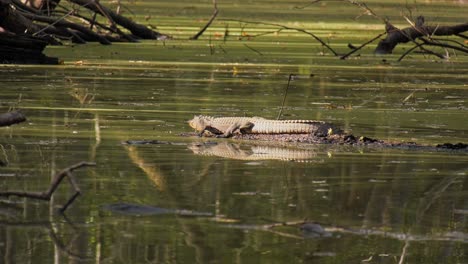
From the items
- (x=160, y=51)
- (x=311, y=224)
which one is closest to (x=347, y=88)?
(x=160, y=51)

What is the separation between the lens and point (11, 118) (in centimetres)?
766

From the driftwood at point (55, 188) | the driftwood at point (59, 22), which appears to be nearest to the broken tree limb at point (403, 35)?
the driftwood at point (59, 22)

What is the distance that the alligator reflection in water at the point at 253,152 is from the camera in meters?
9.81

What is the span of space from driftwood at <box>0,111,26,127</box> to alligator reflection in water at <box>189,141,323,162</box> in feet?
7.94

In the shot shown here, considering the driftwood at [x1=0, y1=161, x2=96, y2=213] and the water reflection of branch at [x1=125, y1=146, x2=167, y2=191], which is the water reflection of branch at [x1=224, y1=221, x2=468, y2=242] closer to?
the driftwood at [x1=0, y1=161, x2=96, y2=213]

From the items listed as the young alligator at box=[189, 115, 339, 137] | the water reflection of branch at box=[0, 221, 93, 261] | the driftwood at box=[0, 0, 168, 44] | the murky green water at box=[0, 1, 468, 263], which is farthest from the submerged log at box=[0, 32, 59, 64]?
the water reflection of branch at box=[0, 221, 93, 261]

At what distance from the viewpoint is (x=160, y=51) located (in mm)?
23703

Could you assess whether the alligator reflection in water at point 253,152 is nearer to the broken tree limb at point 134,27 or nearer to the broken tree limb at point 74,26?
the broken tree limb at point 74,26

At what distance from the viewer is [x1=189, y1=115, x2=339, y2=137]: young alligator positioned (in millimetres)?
11000

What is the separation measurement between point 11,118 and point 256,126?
388 cm

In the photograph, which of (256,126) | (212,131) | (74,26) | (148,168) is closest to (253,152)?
(256,126)

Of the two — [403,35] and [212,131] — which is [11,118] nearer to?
[212,131]

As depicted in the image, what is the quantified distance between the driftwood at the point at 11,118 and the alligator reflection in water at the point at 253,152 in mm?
2420

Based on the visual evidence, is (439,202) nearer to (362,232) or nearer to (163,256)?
(362,232)
